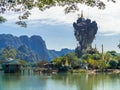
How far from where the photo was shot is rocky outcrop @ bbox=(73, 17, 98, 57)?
486ft

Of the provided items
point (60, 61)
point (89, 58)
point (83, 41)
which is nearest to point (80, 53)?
point (83, 41)

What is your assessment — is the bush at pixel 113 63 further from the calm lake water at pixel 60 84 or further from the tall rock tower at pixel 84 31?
the tall rock tower at pixel 84 31

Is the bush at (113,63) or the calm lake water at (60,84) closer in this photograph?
the calm lake water at (60,84)

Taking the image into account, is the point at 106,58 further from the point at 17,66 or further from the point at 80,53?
the point at 80,53

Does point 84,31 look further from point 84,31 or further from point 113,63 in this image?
point 113,63

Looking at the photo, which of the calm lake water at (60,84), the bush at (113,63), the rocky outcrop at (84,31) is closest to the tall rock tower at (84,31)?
the rocky outcrop at (84,31)

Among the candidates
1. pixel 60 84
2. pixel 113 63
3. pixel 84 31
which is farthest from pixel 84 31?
pixel 60 84

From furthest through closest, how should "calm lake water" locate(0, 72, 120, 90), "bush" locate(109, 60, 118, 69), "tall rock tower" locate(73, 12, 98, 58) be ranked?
"tall rock tower" locate(73, 12, 98, 58)
"bush" locate(109, 60, 118, 69)
"calm lake water" locate(0, 72, 120, 90)

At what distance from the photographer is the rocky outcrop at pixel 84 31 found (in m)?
148

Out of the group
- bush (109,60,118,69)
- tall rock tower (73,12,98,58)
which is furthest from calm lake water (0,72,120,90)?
tall rock tower (73,12,98,58)

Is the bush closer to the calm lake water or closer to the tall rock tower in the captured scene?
the calm lake water

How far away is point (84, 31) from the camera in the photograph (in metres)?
152

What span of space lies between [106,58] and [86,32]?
5849 centimetres

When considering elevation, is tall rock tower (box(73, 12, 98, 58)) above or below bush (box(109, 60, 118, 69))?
above
